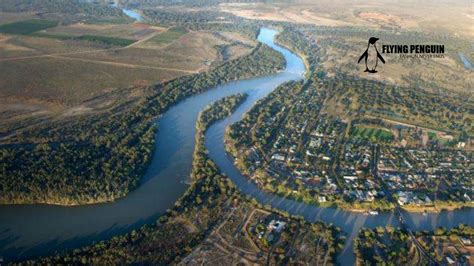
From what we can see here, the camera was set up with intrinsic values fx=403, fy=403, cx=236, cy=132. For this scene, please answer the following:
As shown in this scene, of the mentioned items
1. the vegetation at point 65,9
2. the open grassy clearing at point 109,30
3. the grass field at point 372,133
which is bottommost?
the grass field at point 372,133

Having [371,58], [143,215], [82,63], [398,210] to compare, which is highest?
[82,63]

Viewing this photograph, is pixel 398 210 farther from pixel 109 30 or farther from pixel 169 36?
pixel 109 30

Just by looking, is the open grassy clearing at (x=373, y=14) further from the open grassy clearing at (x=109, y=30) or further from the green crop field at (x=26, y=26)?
the green crop field at (x=26, y=26)

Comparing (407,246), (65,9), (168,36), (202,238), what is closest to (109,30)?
(168,36)

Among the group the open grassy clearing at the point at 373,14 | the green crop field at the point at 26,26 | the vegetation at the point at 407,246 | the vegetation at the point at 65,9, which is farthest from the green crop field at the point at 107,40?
the vegetation at the point at 407,246

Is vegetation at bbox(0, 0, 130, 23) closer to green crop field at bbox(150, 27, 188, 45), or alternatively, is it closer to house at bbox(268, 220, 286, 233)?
green crop field at bbox(150, 27, 188, 45)

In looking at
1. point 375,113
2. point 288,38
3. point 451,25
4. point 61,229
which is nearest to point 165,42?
point 288,38

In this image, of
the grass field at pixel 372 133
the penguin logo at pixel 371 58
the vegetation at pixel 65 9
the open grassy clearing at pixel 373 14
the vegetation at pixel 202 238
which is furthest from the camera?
the open grassy clearing at pixel 373 14
